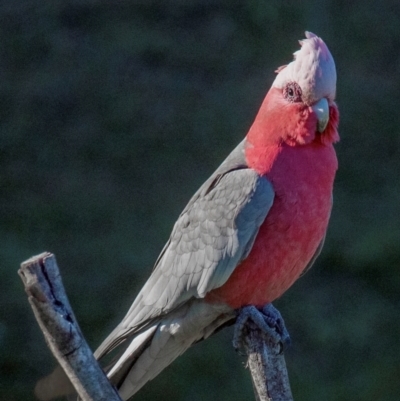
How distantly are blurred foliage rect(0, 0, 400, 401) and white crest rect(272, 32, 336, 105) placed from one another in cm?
288

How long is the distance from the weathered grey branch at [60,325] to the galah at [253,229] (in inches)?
32.9

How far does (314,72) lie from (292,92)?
0.53ft

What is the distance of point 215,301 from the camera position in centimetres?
395

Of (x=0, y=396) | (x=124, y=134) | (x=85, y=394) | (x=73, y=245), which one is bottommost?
(x=0, y=396)

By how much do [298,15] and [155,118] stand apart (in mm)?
1365

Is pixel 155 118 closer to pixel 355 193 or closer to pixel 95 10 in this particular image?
pixel 95 10

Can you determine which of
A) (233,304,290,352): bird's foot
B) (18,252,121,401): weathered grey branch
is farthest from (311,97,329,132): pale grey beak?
(18,252,121,401): weathered grey branch

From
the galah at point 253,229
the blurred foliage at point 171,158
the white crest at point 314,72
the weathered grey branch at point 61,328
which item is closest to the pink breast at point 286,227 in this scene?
the galah at point 253,229

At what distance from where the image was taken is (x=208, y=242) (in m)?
3.99

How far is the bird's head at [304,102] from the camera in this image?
3740 millimetres

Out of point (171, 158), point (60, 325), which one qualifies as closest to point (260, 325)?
point (60, 325)

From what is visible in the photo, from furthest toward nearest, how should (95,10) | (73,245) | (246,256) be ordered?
(95,10) → (73,245) → (246,256)

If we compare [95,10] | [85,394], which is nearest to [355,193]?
[95,10]

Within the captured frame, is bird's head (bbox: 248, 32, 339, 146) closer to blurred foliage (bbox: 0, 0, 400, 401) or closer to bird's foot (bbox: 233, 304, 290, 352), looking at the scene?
bird's foot (bbox: 233, 304, 290, 352)
